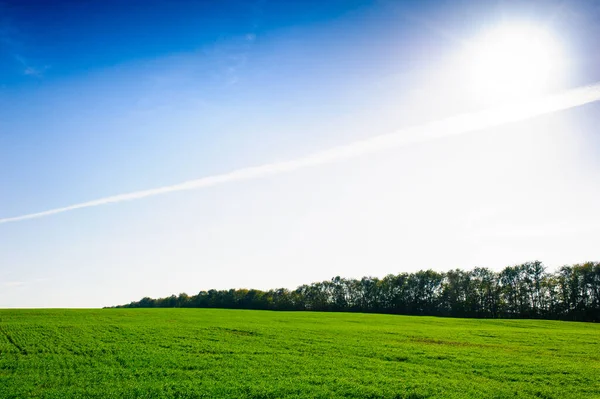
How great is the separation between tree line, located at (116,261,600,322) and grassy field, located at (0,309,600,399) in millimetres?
80215

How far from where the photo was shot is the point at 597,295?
111 meters

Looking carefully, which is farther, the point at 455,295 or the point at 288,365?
the point at 455,295

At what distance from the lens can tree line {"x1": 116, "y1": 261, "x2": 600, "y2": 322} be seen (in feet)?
378

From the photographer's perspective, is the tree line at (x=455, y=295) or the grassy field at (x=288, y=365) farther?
the tree line at (x=455, y=295)

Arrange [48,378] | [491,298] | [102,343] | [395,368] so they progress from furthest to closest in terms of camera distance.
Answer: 1. [491,298]
2. [102,343]
3. [395,368]
4. [48,378]

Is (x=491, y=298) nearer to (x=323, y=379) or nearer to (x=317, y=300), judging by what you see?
(x=317, y=300)

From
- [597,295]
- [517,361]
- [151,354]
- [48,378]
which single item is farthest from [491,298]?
[48,378]

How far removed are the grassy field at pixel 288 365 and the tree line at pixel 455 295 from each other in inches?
3158

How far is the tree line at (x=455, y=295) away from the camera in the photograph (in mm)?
115250

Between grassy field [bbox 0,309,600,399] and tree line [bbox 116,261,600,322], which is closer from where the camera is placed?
grassy field [bbox 0,309,600,399]

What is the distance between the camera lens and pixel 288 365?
30953 mm

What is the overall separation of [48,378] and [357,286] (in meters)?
152

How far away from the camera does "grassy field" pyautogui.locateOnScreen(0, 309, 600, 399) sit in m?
24.0

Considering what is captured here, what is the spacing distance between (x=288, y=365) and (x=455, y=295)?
12329 centimetres
